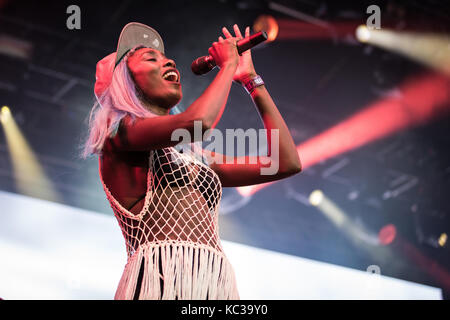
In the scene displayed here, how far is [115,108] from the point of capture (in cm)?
158

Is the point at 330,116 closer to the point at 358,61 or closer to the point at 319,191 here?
the point at 358,61

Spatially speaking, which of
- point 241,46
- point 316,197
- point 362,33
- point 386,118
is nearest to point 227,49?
point 241,46

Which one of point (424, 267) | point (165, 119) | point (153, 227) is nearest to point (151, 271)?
point (153, 227)

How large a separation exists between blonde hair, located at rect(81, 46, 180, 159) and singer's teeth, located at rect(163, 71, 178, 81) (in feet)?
0.34

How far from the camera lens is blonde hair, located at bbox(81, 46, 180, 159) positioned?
152cm

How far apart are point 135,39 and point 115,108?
33 cm

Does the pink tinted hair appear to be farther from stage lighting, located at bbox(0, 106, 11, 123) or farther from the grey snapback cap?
stage lighting, located at bbox(0, 106, 11, 123)

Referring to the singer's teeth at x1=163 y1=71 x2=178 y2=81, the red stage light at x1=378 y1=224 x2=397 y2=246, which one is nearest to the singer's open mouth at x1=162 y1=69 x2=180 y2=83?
the singer's teeth at x1=163 y1=71 x2=178 y2=81

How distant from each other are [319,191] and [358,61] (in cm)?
243

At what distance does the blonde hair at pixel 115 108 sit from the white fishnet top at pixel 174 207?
0.46ft

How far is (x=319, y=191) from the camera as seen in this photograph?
6719 mm

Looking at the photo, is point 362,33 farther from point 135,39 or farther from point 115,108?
point 115,108

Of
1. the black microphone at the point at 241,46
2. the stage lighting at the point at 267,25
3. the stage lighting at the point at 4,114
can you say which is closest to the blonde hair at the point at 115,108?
the black microphone at the point at 241,46

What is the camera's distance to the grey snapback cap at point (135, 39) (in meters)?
1.70
